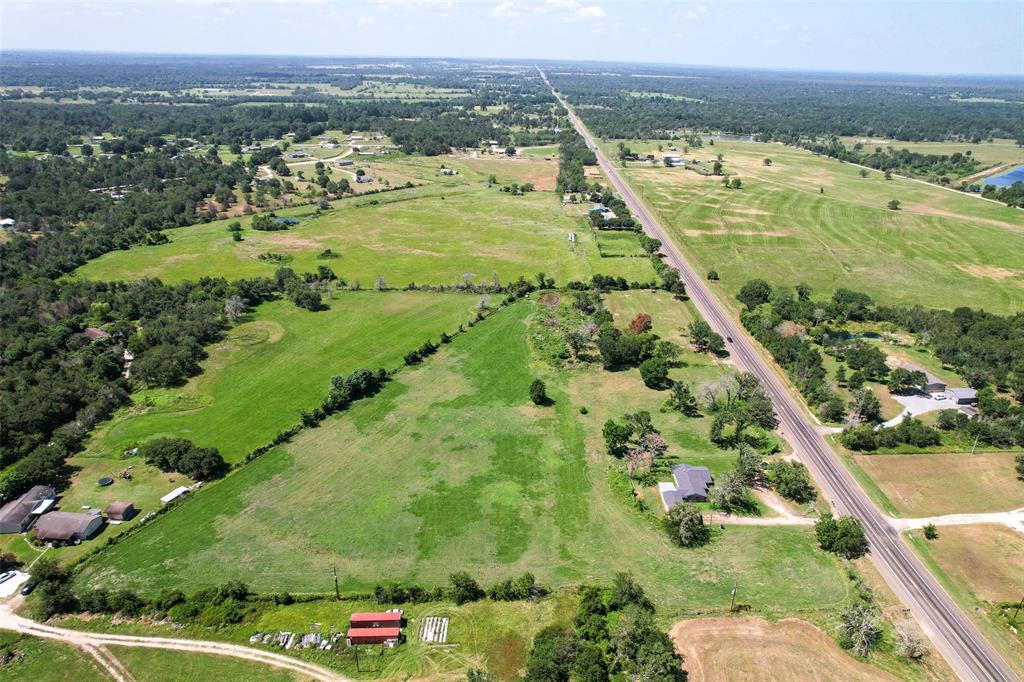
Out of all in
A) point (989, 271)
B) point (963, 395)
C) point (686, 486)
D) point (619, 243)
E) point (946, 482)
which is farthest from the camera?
point (619, 243)

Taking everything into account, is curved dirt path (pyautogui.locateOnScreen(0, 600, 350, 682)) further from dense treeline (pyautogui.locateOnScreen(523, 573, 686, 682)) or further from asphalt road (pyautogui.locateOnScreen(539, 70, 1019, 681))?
asphalt road (pyautogui.locateOnScreen(539, 70, 1019, 681))

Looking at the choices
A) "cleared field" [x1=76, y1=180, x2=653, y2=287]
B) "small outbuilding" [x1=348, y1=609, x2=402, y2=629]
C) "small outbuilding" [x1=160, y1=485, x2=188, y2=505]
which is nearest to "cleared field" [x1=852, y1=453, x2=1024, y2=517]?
"small outbuilding" [x1=348, y1=609, x2=402, y2=629]

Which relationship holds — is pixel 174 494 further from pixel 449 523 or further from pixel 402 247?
pixel 402 247

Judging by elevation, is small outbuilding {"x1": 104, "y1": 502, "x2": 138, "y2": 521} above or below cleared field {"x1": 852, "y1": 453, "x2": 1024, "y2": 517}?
below

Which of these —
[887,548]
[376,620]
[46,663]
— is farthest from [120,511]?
[887,548]

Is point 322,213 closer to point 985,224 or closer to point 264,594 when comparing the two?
point 264,594

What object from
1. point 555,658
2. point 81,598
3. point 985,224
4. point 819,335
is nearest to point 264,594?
point 81,598
